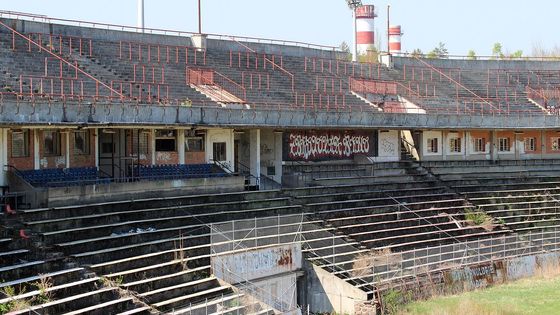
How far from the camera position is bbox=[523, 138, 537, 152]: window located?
147 feet

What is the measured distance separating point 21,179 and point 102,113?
329 centimetres

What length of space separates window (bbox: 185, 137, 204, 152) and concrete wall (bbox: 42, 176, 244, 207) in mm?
2069

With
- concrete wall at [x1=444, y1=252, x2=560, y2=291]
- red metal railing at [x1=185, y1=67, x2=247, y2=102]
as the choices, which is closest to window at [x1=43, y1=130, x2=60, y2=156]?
red metal railing at [x1=185, y1=67, x2=247, y2=102]

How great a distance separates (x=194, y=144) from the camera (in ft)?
100

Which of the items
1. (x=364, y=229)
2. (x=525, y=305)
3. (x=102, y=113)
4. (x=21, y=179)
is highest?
(x=102, y=113)

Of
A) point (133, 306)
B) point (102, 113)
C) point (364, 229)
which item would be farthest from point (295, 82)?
point (133, 306)

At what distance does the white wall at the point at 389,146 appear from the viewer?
128 feet

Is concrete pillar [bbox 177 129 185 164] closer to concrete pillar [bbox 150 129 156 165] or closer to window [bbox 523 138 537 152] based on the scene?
concrete pillar [bbox 150 129 156 165]

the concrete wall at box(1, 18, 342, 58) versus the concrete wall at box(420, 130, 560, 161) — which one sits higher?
the concrete wall at box(1, 18, 342, 58)

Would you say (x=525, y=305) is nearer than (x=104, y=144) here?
Yes

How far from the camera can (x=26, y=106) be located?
23266 mm

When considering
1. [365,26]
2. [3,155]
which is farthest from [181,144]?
[365,26]

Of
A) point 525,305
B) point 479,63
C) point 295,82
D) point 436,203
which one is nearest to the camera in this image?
point 525,305

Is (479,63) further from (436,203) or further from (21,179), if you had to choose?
(21,179)
